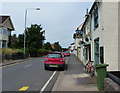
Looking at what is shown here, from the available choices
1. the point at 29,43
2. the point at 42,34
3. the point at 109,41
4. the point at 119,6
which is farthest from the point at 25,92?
the point at 42,34

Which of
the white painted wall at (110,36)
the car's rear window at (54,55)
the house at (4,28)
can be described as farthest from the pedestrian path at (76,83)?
the house at (4,28)

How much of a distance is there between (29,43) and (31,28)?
5.25m

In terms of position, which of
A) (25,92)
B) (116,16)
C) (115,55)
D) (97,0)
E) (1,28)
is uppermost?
(1,28)

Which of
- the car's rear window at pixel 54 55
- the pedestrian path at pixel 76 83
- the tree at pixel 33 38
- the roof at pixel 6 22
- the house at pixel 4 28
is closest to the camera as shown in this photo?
the pedestrian path at pixel 76 83

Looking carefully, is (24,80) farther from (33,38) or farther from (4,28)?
(33,38)

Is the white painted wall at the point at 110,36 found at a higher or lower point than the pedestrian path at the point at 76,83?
higher

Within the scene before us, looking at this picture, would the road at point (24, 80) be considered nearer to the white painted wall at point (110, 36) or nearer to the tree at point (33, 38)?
the white painted wall at point (110, 36)

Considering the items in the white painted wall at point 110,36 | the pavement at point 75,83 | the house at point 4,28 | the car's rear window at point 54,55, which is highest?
the house at point 4,28

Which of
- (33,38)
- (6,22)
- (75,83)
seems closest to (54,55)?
(75,83)

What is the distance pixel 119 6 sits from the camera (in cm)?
705

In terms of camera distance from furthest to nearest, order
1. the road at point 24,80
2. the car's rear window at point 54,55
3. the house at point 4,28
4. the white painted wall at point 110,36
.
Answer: the house at point 4,28 → the car's rear window at point 54,55 → the white painted wall at point 110,36 → the road at point 24,80

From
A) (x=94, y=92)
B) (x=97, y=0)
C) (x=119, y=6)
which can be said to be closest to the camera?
(x=94, y=92)

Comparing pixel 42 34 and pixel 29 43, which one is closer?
pixel 29 43

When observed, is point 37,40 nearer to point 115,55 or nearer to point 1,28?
point 1,28
